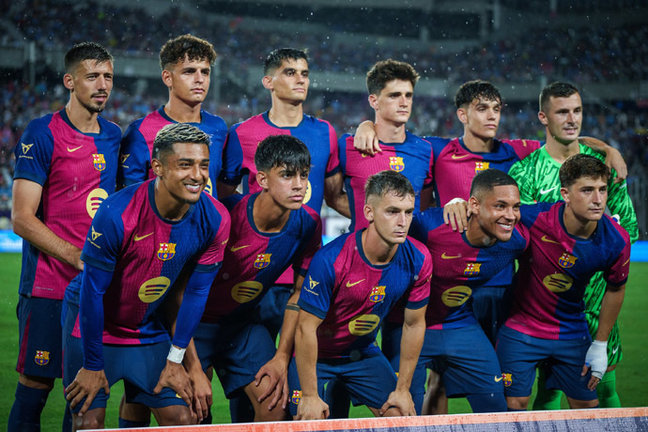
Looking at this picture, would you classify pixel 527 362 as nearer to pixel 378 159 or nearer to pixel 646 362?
pixel 378 159

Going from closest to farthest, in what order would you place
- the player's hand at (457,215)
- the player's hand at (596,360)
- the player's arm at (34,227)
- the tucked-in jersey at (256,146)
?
1. the player's arm at (34,227)
2. the player's hand at (457,215)
3. the player's hand at (596,360)
4. the tucked-in jersey at (256,146)

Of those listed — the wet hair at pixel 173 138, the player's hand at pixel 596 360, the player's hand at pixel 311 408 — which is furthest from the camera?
the player's hand at pixel 596 360

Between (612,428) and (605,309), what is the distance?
58.6 inches

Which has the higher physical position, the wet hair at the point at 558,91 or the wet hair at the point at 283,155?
the wet hair at the point at 558,91

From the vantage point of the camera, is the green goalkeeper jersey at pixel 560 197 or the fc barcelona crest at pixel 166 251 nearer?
the fc barcelona crest at pixel 166 251

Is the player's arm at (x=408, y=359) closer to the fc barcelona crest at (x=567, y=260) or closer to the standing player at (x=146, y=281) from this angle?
the fc barcelona crest at (x=567, y=260)

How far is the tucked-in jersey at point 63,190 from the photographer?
12.4 feet

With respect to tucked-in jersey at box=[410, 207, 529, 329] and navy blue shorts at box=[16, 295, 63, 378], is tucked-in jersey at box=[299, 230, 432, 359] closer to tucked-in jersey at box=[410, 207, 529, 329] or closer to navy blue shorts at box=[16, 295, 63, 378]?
tucked-in jersey at box=[410, 207, 529, 329]

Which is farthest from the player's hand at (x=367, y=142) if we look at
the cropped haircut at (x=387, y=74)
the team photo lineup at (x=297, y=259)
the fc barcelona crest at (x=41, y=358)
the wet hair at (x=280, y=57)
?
the fc barcelona crest at (x=41, y=358)

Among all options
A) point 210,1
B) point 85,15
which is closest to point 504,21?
point 210,1

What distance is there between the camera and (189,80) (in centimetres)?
408

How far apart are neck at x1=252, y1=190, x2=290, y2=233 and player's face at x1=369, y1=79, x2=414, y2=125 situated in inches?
43.8

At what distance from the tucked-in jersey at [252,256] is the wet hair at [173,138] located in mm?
610

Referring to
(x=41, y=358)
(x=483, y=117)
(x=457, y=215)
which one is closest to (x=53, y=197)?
(x=41, y=358)
